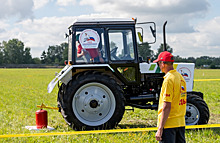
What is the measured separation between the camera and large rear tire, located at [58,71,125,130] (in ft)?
21.5

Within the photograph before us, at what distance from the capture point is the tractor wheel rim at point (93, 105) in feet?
21.9

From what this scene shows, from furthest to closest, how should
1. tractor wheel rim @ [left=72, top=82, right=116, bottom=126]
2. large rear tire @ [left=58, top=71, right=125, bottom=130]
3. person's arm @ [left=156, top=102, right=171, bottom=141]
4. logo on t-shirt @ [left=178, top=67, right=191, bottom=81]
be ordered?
logo on t-shirt @ [left=178, top=67, right=191, bottom=81]
tractor wheel rim @ [left=72, top=82, right=116, bottom=126]
large rear tire @ [left=58, top=71, right=125, bottom=130]
person's arm @ [left=156, top=102, right=171, bottom=141]

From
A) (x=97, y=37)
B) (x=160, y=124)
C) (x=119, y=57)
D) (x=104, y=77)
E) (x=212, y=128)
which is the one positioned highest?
(x=97, y=37)

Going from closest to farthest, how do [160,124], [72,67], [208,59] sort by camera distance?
[160,124] → [72,67] → [208,59]

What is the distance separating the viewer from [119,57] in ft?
22.6

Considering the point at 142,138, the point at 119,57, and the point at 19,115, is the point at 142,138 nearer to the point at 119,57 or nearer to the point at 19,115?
the point at 119,57

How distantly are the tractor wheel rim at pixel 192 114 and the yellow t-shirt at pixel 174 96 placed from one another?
3.22 meters

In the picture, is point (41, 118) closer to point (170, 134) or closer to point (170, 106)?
point (170, 134)

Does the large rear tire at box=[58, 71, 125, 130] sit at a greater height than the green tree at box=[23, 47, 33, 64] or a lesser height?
lesser

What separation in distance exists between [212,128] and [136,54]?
8.00 feet

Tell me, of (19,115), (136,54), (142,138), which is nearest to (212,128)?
(142,138)

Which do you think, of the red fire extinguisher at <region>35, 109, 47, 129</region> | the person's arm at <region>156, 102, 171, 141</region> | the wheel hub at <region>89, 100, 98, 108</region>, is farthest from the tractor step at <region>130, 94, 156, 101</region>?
the person's arm at <region>156, 102, 171, 141</region>

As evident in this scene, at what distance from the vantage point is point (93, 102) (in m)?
6.70

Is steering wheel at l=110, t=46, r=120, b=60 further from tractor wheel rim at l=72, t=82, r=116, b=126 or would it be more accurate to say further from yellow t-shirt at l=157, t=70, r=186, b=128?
yellow t-shirt at l=157, t=70, r=186, b=128
